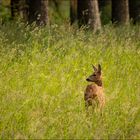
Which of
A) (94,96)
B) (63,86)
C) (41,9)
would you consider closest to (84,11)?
(41,9)

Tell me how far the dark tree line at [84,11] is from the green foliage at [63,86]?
1102 mm

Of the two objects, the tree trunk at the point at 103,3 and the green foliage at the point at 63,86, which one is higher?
the tree trunk at the point at 103,3

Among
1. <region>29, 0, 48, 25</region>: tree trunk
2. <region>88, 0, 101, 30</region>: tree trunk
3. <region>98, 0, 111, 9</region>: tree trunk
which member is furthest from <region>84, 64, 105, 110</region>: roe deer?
<region>98, 0, 111, 9</region>: tree trunk

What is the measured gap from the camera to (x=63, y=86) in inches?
317

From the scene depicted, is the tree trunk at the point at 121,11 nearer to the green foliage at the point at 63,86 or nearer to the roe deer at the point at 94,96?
the green foliage at the point at 63,86

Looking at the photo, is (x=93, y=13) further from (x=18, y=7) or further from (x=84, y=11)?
(x=18, y=7)

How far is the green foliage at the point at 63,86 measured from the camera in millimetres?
6238

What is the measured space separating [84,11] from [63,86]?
8.43 meters

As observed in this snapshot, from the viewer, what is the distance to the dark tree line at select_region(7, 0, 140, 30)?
15336mm

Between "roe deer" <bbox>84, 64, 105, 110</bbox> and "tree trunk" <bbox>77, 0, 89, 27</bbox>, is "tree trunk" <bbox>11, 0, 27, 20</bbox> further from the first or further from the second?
"roe deer" <bbox>84, 64, 105, 110</bbox>

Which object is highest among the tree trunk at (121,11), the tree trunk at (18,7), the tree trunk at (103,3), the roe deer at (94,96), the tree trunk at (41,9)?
the tree trunk at (103,3)

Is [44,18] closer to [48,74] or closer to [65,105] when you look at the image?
[48,74]

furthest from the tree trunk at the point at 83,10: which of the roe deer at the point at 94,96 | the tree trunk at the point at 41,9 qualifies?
the roe deer at the point at 94,96

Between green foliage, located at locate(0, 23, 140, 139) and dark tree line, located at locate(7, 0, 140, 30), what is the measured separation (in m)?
1.10
